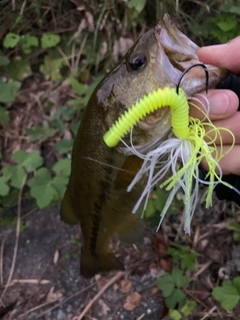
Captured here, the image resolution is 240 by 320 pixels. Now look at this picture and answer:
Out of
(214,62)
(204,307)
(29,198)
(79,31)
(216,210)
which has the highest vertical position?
(214,62)

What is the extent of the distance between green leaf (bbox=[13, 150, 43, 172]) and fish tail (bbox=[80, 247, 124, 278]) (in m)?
0.94

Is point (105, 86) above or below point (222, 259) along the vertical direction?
above

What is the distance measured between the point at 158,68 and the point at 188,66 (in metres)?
0.11

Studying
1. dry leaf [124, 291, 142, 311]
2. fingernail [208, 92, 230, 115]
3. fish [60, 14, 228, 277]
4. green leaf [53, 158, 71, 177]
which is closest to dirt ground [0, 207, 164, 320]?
dry leaf [124, 291, 142, 311]

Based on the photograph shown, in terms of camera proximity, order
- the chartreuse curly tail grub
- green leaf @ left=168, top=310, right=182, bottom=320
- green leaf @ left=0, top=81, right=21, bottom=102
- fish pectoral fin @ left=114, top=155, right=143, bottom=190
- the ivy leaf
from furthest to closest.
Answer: green leaf @ left=0, top=81, right=21, bottom=102, the ivy leaf, green leaf @ left=168, top=310, right=182, bottom=320, fish pectoral fin @ left=114, top=155, right=143, bottom=190, the chartreuse curly tail grub

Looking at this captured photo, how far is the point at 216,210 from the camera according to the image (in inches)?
109

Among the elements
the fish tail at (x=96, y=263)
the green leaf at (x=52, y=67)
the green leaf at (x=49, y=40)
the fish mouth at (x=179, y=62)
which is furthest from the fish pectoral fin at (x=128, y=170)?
the green leaf at (x=49, y=40)

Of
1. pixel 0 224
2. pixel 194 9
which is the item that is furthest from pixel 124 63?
pixel 0 224

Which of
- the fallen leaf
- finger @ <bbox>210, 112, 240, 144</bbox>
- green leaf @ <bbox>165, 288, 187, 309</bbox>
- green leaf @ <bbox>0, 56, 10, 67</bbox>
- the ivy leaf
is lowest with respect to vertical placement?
green leaf @ <bbox>165, 288, 187, 309</bbox>

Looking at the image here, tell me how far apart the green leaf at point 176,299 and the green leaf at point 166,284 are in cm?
3

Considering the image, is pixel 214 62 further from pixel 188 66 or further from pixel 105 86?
pixel 105 86

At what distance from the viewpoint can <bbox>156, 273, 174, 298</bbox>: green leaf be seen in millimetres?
2508

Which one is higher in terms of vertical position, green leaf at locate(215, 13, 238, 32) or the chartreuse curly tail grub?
the chartreuse curly tail grub

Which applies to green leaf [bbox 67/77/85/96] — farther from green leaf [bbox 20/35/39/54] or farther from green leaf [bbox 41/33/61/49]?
green leaf [bbox 20/35/39/54]
